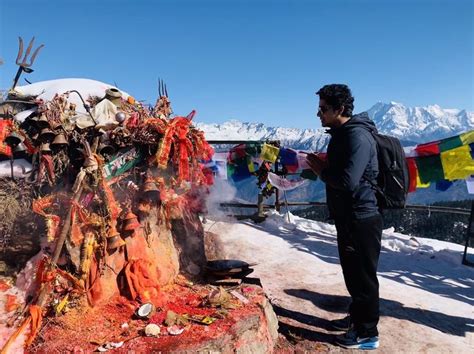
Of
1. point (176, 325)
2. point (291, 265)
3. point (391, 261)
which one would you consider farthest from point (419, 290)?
point (176, 325)

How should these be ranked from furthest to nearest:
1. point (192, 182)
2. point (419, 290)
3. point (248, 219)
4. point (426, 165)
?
point (248, 219) → point (426, 165) → point (419, 290) → point (192, 182)

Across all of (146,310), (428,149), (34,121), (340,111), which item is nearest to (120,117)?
(34,121)

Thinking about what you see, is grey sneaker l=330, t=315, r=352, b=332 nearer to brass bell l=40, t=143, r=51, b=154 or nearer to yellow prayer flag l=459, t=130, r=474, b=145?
brass bell l=40, t=143, r=51, b=154

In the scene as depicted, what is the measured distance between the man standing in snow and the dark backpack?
195mm

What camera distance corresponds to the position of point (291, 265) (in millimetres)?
9242

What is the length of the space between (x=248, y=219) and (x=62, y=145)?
895 cm

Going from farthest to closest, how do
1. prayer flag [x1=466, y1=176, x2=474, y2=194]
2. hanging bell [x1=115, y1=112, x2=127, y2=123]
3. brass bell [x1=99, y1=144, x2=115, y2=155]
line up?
prayer flag [x1=466, y1=176, x2=474, y2=194] < hanging bell [x1=115, y1=112, x2=127, y2=123] < brass bell [x1=99, y1=144, x2=115, y2=155]

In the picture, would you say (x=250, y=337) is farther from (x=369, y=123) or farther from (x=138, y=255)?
(x=369, y=123)

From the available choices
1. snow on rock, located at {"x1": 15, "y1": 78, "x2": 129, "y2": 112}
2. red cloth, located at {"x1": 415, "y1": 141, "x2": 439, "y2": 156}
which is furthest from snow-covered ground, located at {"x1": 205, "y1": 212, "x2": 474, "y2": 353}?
snow on rock, located at {"x1": 15, "y1": 78, "x2": 129, "y2": 112}

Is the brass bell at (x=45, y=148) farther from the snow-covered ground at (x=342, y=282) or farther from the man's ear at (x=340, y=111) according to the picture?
the snow-covered ground at (x=342, y=282)

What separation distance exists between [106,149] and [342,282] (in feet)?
18.3

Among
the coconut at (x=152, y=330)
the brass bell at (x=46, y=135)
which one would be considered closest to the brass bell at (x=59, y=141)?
the brass bell at (x=46, y=135)

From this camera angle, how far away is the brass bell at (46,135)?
Answer: 5.14 m

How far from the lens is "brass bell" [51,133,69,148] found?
202 inches
